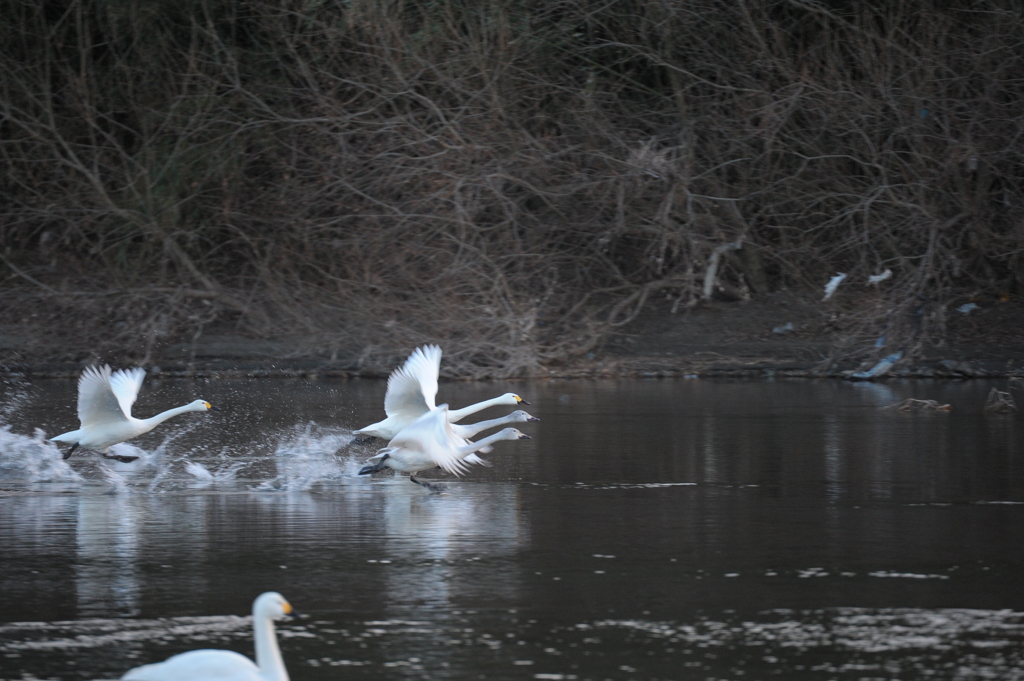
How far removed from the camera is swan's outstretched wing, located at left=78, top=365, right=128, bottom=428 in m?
11.2

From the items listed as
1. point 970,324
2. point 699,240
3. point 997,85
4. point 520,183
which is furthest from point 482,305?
point 997,85

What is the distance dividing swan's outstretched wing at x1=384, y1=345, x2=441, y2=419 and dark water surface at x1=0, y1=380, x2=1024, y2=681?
642 mm

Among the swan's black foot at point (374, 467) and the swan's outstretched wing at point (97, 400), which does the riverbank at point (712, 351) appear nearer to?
the swan's outstretched wing at point (97, 400)

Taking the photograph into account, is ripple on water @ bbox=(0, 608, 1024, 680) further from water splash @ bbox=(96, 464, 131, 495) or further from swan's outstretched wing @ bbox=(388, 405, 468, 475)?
water splash @ bbox=(96, 464, 131, 495)

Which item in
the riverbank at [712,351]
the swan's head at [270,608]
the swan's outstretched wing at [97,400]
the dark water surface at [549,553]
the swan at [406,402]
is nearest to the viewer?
the swan's head at [270,608]

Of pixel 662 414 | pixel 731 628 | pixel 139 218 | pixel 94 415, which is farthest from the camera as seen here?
pixel 139 218

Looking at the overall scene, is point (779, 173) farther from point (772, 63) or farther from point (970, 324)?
point (970, 324)

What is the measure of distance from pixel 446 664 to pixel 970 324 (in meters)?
16.5

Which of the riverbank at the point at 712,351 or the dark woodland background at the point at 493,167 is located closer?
the riverbank at the point at 712,351

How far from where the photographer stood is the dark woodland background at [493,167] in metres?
20.2

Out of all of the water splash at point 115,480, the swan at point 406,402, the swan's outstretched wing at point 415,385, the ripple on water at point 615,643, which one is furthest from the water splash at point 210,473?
the ripple on water at point 615,643

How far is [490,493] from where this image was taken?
31.9ft

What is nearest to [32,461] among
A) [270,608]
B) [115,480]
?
[115,480]

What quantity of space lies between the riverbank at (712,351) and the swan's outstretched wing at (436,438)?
8607mm
